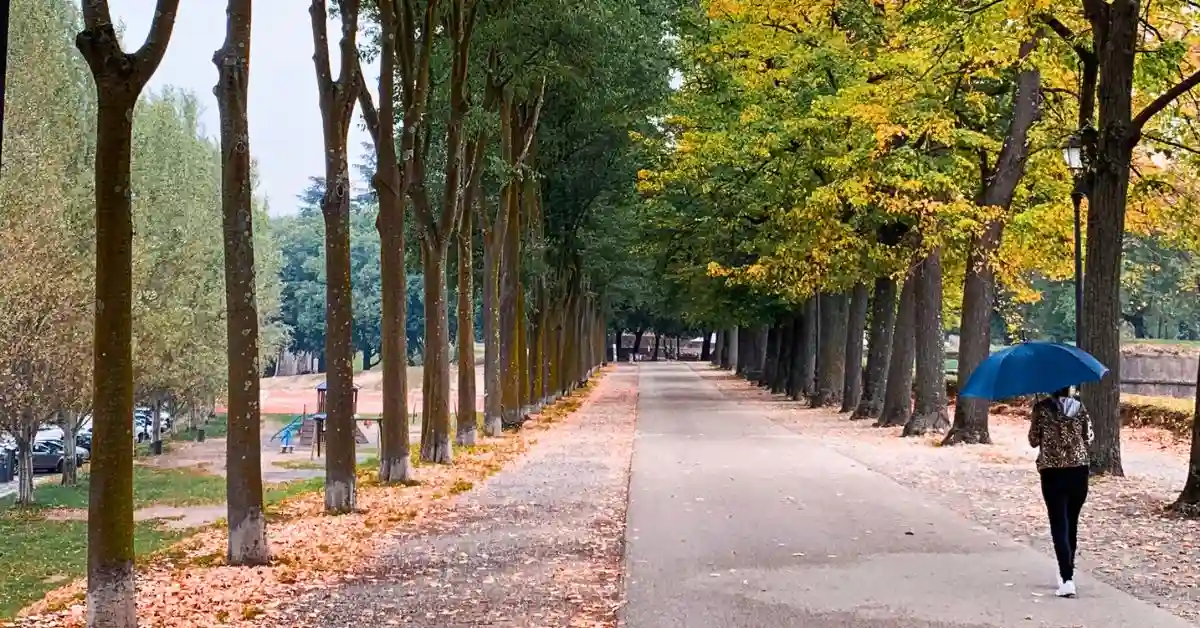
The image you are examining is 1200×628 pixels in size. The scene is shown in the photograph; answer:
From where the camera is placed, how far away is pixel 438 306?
21.0 metres

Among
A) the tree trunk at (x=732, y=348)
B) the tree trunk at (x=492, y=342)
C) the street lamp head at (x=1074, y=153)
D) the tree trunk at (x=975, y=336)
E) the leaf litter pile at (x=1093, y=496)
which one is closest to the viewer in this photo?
the leaf litter pile at (x=1093, y=496)

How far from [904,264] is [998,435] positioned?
4596 mm

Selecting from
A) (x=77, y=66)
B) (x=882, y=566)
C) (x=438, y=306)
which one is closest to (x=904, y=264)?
(x=438, y=306)

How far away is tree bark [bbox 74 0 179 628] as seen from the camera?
Result: 27.2 feet

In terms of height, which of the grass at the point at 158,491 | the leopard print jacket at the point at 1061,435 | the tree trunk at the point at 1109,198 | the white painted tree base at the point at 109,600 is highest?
the tree trunk at the point at 1109,198

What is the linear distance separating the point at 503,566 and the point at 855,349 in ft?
87.9

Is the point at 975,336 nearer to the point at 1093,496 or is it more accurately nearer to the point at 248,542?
the point at 1093,496

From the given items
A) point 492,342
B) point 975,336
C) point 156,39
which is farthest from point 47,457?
point 156,39

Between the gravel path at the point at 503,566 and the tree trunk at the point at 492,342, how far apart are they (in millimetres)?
8740

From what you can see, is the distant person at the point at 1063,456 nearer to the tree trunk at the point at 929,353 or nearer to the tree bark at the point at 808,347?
the tree trunk at the point at 929,353

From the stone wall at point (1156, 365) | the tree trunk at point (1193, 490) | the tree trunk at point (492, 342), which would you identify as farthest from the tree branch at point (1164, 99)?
the stone wall at point (1156, 365)

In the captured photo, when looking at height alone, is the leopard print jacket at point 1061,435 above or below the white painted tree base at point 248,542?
above

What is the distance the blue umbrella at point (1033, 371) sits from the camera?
30.4 feet

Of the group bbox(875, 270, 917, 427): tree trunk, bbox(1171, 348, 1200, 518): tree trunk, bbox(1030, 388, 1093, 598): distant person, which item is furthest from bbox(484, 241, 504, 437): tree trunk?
bbox(1030, 388, 1093, 598): distant person
